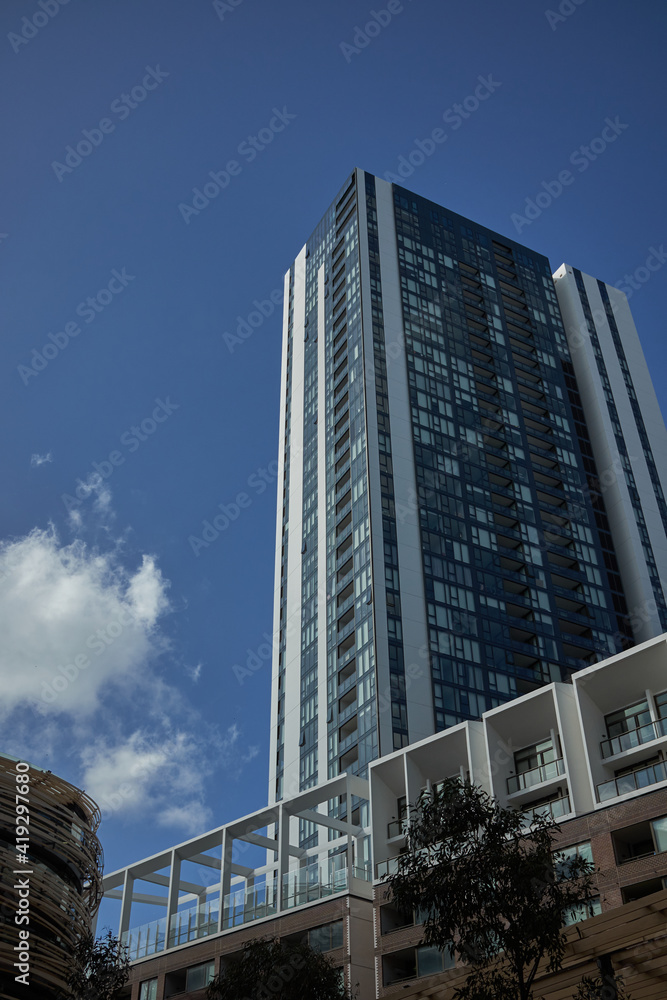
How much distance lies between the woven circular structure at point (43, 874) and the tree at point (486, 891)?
1131 centimetres

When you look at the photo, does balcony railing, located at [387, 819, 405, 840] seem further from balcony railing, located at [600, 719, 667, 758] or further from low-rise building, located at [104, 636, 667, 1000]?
balcony railing, located at [600, 719, 667, 758]

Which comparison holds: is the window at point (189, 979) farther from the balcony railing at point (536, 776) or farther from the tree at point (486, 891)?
the tree at point (486, 891)

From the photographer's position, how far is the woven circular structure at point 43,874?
1144 inches

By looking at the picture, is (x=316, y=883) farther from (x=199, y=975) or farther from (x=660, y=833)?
(x=660, y=833)

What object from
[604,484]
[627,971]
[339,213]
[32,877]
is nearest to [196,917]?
[32,877]

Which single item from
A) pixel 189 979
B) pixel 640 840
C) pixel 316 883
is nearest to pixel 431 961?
pixel 316 883

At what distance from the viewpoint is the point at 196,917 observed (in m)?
52.4

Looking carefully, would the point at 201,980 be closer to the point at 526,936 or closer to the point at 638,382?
the point at 526,936

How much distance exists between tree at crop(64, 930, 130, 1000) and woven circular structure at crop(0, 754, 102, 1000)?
0.93 m

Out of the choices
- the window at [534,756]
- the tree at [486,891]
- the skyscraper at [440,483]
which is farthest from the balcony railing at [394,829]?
the tree at [486,891]

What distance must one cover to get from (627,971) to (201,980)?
30.9 metres

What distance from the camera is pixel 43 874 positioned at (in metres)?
30.5

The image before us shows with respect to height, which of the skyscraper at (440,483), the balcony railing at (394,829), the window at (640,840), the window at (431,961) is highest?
the skyscraper at (440,483)

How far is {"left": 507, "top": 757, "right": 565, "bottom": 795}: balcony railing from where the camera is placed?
152 feet
